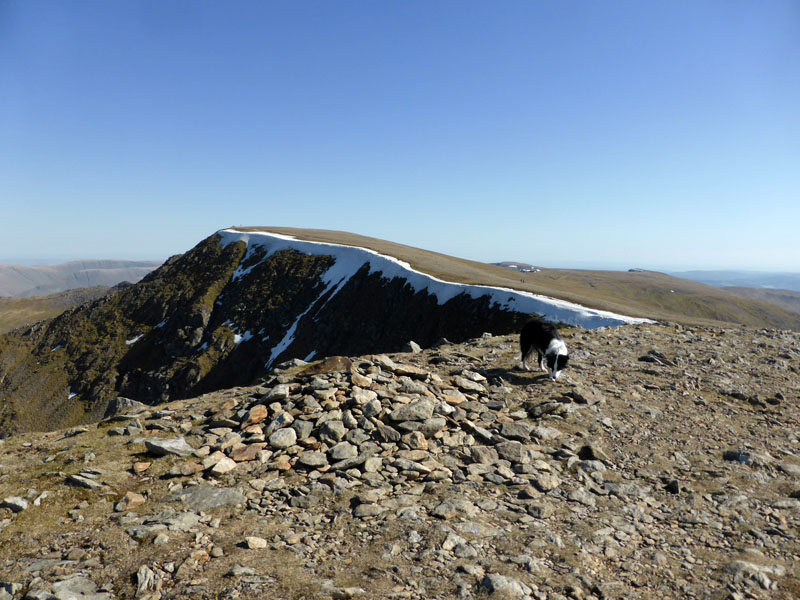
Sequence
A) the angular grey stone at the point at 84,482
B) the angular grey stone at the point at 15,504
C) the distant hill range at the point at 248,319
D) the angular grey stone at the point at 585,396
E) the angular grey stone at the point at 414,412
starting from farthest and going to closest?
the distant hill range at the point at 248,319 < the angular grey stone at the point at 585,396 < the angular grey stone at the point at 414,412 < the angular grey stone at the point at 84,482 < the angular grey stone at the point at 15,504

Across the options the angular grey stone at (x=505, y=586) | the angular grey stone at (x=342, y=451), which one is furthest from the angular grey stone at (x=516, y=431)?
the angular grey stone at (x=505, y=586)

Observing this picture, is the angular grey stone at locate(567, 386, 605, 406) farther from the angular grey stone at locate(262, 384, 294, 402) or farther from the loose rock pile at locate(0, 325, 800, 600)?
the angular grey stone at locate(262, 384, 294, 402)

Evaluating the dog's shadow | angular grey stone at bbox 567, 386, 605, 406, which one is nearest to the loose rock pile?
angular grey stone at bbox 567, 386, 605, 406

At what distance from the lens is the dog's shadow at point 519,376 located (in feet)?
41.8

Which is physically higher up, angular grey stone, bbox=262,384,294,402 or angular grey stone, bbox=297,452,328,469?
angular grey stone, bbox=262,384,294,402

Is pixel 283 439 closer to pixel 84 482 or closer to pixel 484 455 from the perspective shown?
pixel 84 482

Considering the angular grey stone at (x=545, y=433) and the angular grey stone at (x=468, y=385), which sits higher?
the angular grey stone at (x=468, y=385)

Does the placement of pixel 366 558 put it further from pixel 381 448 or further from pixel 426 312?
pixel 426 312

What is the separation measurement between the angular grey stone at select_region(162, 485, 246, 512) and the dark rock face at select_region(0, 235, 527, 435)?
39385 millimetres

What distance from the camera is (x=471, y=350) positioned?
1686 cm

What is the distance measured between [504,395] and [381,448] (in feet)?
15.7

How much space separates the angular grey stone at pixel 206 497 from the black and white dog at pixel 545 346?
990 centimetres

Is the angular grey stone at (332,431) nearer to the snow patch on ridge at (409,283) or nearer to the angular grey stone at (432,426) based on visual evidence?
the angular grey stone at (432,426)

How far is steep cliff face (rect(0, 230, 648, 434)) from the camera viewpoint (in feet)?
171
